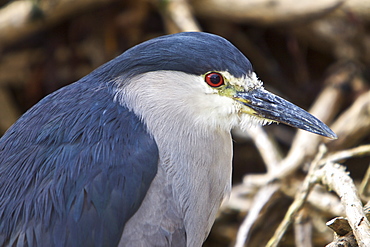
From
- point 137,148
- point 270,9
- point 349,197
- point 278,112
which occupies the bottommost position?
point 349,197

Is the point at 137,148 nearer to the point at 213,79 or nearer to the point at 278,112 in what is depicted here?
the point at 213,79

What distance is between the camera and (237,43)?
173 inches

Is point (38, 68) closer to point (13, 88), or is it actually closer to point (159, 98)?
point (13, 88)

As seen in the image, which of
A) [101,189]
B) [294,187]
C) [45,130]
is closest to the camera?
[101,189]

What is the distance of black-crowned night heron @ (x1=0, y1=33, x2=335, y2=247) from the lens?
6.81ft

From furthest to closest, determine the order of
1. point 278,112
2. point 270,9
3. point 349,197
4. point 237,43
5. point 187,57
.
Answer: point 237,43
point 270,9
point 278,112
point 187,57
point 349,197

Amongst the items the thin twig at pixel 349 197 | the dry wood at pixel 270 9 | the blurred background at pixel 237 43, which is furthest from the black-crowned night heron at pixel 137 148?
the dry wood at pixel 270 9

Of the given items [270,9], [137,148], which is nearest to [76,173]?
[137,148]

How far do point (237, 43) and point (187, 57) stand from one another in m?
2.17

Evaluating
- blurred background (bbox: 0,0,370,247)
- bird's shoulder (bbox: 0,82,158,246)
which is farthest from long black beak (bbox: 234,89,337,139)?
blurred background (bbox: 0,0,370,247)

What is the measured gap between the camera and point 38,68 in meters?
4.32

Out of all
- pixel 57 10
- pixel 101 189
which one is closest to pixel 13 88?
pixel 57 10

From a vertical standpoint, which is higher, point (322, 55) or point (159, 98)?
point (159, 98)

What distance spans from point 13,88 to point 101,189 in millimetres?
2844
